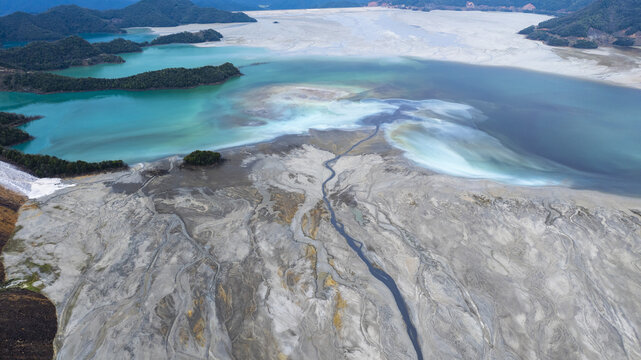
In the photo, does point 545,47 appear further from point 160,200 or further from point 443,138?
point 160,200

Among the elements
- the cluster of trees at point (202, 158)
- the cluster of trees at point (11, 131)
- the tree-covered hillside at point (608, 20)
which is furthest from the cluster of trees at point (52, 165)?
the tree-covered hillside at point (608, 20)

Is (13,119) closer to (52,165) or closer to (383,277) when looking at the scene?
(52,165)

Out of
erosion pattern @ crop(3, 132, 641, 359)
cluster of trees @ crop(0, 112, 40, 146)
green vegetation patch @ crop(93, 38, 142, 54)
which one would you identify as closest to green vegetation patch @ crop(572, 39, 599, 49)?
erosion pattern @ crop(3, 132, 641, 359)

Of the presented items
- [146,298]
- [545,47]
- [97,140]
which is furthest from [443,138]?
[545,47]

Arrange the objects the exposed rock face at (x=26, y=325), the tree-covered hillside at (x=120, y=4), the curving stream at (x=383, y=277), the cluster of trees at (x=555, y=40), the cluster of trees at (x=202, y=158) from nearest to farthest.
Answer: the exposed rock face at (x=26, y=325) → the curving stream at (x=383, y=277) → the cluster of trees at (x=202, y=158) → the cluster of trees at (x=555, y=40) → the tree-covered hillside at (x=120, y=4)

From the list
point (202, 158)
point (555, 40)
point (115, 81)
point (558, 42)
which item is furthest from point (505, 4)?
point (202, 158)

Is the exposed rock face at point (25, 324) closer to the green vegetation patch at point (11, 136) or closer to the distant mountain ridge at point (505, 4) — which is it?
the green vegetation patch at point (11, 136)
